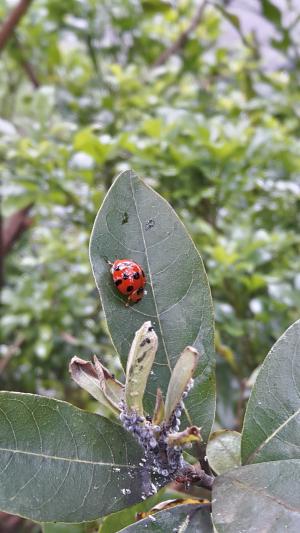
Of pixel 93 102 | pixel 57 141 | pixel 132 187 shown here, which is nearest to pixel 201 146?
pixel 57 141

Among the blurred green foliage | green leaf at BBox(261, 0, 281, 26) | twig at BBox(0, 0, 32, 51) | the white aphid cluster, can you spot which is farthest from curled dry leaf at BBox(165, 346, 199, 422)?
green leaf at BBox(261, 0, 281, 26)

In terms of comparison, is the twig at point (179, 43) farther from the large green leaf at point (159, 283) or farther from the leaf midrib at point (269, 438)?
the leaf midrib at point (269, 438)

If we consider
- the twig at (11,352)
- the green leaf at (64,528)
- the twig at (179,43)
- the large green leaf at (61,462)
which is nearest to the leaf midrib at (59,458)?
the large green leaf at (61,462)

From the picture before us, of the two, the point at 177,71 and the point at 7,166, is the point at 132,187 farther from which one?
the point at 177,71

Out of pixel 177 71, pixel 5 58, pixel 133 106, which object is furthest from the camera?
pixel 5 58

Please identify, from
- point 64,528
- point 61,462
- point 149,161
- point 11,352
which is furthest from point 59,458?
point 11,352

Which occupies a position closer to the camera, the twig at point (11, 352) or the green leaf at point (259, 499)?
the green leaf at point (259, 499)

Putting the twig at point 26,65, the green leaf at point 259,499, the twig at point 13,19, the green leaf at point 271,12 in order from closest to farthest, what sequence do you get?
1. the green leaf at point 259,499
2. the twig at point 13,19
3. the green leaf at point 271,12
4. the twig at point 26,65
